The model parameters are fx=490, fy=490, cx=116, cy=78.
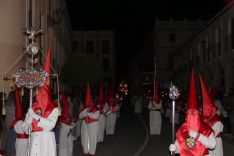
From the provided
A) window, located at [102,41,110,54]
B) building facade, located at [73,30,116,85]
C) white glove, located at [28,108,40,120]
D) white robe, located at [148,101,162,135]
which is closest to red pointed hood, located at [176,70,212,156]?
white glove, located at [28,108,40,120]

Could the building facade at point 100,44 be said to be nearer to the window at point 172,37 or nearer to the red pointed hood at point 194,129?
the window at point 172,37

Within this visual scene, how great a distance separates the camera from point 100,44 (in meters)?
77.8

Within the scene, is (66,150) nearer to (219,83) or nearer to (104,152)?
(104,152)

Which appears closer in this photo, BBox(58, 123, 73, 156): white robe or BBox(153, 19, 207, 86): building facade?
BBox(58, 123, 73, 156): white robe

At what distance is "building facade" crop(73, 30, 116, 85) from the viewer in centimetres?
7719

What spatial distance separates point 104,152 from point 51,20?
1530 cm

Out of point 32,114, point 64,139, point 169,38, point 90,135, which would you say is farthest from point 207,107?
point 169,38

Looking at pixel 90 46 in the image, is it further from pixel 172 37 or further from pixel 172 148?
pixel 172 148

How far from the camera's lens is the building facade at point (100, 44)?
253 feet

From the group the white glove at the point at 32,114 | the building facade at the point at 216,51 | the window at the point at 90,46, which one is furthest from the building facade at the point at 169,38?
the white glove at the point at 32,114

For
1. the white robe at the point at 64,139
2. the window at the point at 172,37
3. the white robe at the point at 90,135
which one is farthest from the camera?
the window at the point at 172,37

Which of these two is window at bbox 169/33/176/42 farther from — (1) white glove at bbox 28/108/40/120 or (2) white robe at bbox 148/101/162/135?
(1) white glove at bbox 28/108/40/120

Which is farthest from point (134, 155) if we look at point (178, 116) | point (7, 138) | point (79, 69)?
point (79, 69)

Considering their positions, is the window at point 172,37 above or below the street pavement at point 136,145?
above
